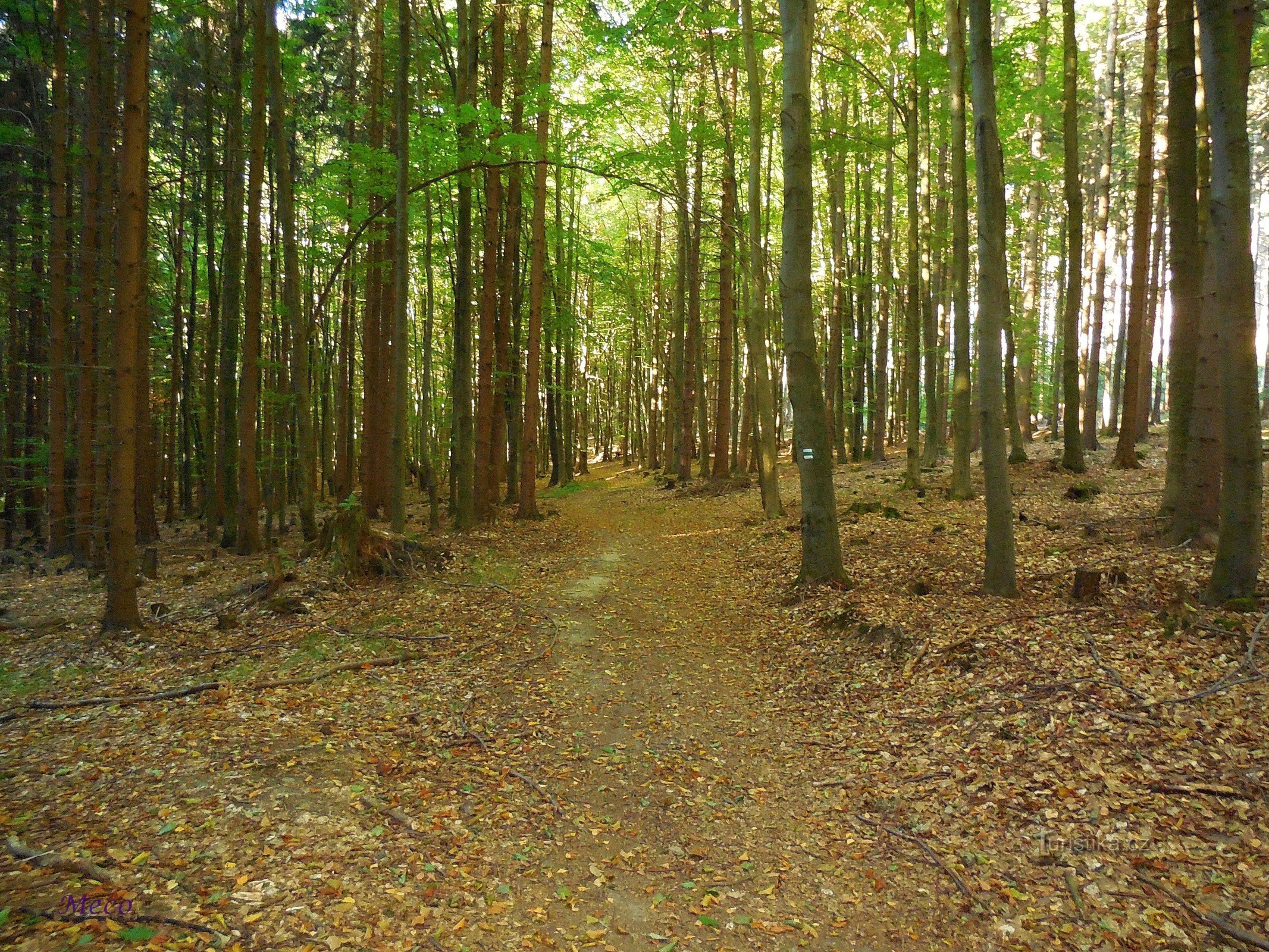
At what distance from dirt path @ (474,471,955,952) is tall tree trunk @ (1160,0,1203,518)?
5.36 meters

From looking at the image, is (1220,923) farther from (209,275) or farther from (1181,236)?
(209,275)

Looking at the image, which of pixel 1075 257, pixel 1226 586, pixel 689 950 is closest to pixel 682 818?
pixel 689 950

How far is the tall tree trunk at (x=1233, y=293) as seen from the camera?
5.54 meters

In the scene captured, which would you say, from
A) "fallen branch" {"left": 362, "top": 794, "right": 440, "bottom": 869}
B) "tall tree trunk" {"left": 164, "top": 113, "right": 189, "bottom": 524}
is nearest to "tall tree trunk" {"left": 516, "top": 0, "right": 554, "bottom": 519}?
"tall tree trunk" {"left": 164, "top": 113, "right": 189, "bottom": 524}

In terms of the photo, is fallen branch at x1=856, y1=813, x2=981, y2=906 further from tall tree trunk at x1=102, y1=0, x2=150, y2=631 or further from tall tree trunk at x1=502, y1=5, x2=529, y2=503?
tall tree trunk at x1=502, y1=5, x2=529, y2=503

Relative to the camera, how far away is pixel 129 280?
7.38 meters

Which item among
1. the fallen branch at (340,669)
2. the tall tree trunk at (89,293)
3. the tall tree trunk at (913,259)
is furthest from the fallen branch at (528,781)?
the tall tree trunk at (913,259)

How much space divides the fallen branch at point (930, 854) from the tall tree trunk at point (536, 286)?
11.6 meters

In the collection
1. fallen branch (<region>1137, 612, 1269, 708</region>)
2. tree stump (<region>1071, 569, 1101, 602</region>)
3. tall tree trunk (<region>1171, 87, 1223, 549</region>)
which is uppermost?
tall tree trunk (<region>1171, 87, 1223, 549</region>)

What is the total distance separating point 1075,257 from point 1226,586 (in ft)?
30.8

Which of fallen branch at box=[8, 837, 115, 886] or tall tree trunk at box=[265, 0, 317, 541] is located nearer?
fallen branch at box=[8, 837, 115, 886]

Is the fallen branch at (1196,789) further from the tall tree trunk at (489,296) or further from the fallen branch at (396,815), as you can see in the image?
the tall tree trunk at (489,296)

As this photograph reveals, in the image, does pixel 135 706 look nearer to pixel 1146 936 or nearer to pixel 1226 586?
pixel 1146 936

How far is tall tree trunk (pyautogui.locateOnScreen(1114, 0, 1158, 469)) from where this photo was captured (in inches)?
506
